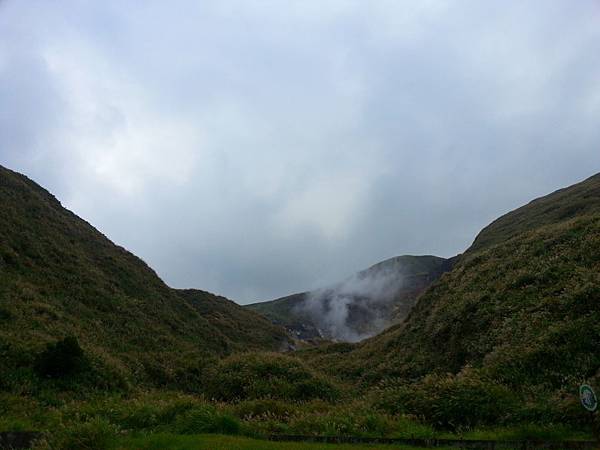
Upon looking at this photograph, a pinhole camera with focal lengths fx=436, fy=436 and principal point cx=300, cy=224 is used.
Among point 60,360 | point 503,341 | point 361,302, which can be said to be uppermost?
point 361,302

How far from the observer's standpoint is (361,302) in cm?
11219

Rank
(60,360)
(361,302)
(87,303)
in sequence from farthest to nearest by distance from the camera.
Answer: (361,302)
(87,303)
(60,360)

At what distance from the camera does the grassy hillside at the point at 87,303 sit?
22.2 metres

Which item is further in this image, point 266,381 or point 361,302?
point 361,302

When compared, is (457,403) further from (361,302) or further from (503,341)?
(361,302)

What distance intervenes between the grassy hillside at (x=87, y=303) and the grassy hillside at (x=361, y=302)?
153 feet

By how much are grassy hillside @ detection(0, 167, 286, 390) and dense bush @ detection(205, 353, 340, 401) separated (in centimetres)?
429

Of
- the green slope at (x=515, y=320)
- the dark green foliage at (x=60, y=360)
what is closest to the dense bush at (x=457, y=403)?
the green slope at (x=515, y=320)

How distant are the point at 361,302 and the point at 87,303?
88.3m

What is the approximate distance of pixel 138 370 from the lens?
24516 mm

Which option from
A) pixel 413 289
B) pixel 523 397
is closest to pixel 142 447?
pixel 523 397

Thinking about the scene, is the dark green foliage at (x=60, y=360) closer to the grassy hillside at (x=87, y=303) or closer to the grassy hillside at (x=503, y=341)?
the grassy hillside at (x=87, y=303)

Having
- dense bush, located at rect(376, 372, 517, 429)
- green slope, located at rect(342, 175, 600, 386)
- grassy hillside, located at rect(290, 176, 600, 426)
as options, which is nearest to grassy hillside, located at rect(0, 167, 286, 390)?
grassy hillside, located at rect(290, 176, 600, 426)

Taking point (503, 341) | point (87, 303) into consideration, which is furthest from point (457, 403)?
point (87, 303)
